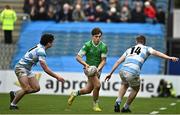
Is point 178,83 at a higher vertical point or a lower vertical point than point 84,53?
lower

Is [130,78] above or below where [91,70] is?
below

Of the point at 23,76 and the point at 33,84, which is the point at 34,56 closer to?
the point at 23,76

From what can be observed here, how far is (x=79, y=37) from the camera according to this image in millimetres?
34969

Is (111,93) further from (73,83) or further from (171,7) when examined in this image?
(171,7)

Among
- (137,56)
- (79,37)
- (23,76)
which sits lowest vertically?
(79,37)

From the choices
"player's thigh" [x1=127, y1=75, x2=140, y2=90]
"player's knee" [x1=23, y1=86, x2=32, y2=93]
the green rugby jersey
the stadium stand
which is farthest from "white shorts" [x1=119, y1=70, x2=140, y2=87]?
the stadium stand

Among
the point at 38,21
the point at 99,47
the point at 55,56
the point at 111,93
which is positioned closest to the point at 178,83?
the point at 111,93

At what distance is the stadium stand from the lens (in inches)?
1351

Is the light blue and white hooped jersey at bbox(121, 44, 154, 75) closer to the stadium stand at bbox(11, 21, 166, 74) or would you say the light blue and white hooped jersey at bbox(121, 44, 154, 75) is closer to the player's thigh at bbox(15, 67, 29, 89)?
the player's thigh at bbox(15, 67, 29, 89)

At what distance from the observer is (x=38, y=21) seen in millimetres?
36312

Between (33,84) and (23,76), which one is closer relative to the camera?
(23,76)

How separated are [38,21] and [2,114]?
1990 centimetres

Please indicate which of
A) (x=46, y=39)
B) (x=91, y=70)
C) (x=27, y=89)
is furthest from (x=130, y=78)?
(x=27, y=89)

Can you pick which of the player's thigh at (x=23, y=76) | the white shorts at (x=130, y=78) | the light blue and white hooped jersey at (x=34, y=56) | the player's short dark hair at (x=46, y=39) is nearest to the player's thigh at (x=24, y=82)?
the player's thigh at (x=23, y=76)
